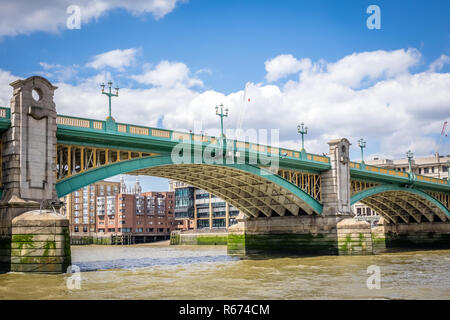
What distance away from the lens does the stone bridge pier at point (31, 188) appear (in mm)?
23297

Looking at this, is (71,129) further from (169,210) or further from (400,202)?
(169,210)

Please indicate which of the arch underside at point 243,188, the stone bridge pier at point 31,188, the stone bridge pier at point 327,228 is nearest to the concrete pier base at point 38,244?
the stone bridge pier at point 31,188

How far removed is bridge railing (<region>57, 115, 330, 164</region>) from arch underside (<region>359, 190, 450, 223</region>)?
69.4ft

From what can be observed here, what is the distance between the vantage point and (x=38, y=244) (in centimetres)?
2327

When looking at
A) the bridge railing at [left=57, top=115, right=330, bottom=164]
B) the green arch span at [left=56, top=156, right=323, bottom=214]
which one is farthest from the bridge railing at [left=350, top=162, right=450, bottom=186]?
the green arch span at [left=56, top=156, right=323, bottom=214]

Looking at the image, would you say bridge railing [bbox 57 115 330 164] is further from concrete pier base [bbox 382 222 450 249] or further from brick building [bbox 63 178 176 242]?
brick building [bbox 63 178 176 242]

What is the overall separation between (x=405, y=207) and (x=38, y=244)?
2063 inches

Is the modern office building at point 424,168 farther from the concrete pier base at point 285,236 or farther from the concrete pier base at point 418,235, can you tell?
the concrete pier base at point 285,236

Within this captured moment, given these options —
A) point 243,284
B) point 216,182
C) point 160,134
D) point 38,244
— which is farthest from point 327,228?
point 38,244

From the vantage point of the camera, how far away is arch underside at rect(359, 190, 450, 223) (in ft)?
202

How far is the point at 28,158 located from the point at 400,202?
164 ft
